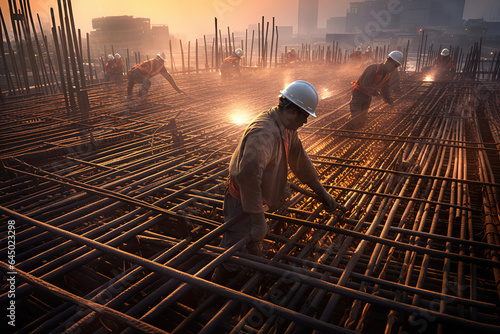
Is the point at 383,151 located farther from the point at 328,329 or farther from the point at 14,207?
the point at 14,207

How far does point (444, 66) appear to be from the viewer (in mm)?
15172

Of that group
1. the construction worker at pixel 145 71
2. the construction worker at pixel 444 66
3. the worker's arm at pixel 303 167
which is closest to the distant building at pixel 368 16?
the construction worker at pixel 444 66

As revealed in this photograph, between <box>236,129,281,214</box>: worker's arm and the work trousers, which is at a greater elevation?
<box>236,129,281,214</box>: worker's arm

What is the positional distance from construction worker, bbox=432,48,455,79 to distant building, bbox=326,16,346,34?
113m

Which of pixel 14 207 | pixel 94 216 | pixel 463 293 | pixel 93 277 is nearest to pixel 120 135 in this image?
pixel 14 207

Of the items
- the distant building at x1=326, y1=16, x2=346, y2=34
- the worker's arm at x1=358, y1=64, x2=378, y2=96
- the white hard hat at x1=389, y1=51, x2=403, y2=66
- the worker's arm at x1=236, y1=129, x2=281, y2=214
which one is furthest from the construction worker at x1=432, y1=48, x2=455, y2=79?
the distant building at x1=326, y1=16, x2=346, y2=34

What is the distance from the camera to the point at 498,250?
225cm

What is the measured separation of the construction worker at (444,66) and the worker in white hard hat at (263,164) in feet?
54.8

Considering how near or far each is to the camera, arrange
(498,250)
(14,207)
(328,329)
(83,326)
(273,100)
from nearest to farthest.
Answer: (328,329), (83,326), (498,250), (14,207), (273,100)

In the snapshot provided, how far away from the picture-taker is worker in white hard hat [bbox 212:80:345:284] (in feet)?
6.64

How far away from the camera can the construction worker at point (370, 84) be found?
230 inches

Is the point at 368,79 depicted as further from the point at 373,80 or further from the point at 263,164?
the point at 263,164

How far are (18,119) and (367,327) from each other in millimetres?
8118

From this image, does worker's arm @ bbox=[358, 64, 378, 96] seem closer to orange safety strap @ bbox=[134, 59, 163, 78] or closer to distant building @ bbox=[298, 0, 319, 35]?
orange safety strap @ bbox=[134, 59, 163, 78]
